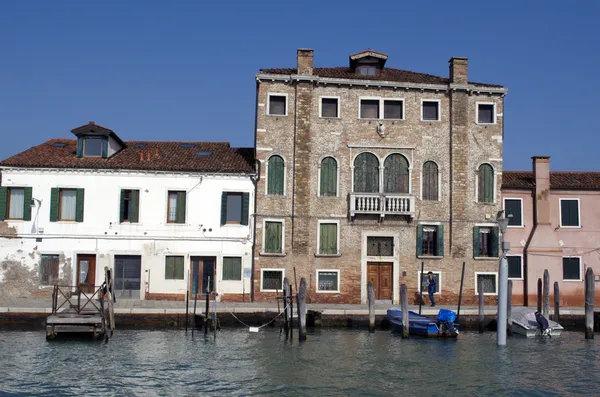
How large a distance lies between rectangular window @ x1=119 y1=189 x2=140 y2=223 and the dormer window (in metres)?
2.34

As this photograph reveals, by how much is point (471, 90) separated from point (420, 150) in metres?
3.61

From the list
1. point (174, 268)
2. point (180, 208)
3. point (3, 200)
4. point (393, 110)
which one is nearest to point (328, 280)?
point (174, 268)

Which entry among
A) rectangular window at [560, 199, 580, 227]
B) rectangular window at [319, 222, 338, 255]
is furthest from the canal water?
rectangular window at [560, 199, 580, 227]

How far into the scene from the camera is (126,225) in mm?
29453

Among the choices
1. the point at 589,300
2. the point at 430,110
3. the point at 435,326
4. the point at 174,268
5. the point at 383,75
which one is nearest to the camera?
the point at 589,300

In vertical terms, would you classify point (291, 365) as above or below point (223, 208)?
below

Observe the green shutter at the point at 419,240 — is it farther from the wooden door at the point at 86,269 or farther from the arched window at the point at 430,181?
the wooden door at the point at 86,269

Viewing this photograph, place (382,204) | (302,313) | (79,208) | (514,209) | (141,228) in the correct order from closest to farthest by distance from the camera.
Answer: (302,313) → (79,208) → (141,228) → (382,204) → (514,209)

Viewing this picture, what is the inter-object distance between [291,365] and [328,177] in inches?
495

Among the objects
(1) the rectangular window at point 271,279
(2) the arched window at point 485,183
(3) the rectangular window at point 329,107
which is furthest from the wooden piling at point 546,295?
(3) the rectangular window at point 329,107

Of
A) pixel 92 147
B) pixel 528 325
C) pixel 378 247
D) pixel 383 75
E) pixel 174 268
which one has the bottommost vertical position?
pixel 528 325

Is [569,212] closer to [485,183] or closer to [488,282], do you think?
[485,183]

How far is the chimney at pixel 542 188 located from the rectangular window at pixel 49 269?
21495 millimetres

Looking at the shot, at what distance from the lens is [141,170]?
2953 centimetres
